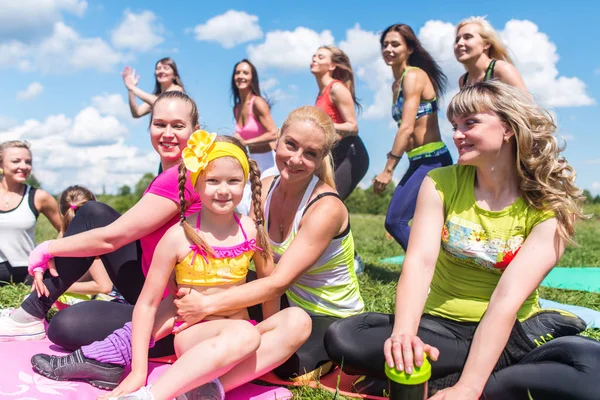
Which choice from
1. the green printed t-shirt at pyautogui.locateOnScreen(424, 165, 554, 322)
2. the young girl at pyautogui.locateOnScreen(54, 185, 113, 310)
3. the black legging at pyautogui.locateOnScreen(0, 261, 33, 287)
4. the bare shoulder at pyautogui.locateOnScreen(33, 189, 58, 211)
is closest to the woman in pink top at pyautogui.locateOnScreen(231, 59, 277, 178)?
the bare shoulder at pyautogui.locateOnScreen(33, 189, 58, 211)

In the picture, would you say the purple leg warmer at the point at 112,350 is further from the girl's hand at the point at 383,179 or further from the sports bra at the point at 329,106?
the sports bra at the point at 329,106

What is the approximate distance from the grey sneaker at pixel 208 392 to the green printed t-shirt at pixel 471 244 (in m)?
1.07

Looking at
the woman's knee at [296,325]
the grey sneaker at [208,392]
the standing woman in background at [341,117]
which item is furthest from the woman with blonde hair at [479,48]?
the grey sneaker at [208,392]

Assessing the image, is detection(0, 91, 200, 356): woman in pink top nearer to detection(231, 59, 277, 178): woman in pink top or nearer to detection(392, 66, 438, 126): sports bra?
detection(392, 66, 438, 126): sports bra

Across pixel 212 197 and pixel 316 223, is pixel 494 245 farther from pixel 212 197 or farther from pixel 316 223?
pixel 212 197

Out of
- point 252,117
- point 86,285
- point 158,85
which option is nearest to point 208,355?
point 86,285

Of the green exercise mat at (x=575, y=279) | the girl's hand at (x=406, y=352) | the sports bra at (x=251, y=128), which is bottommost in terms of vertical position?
the green exercise mat at (x=575, y=279)

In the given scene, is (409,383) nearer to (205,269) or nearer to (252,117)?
(205,269)

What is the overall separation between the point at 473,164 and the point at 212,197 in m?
1.23

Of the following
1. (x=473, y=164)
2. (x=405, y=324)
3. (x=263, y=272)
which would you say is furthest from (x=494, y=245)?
(x=263, y=272)

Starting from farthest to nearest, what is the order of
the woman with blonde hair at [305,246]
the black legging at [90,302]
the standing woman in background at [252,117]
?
the standing woman in background at [252,117] → the black legging at [90,302] → the woman with blonde hair at [305,246]

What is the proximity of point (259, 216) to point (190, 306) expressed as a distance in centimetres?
59

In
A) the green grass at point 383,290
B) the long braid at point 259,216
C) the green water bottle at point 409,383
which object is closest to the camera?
the green water bottle at point 409,383

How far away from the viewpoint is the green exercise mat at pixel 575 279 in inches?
204
